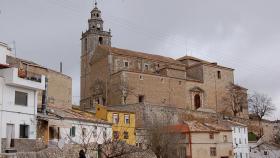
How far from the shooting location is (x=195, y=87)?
7675 centimetres

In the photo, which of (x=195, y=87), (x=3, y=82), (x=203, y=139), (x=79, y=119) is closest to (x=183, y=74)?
(x=195, y=87)

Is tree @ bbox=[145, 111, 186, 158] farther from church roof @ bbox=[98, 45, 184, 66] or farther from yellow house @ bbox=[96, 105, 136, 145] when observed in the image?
church roof @ bbox=[98, 45, 184, 66]

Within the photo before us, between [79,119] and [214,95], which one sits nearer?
[79,119]

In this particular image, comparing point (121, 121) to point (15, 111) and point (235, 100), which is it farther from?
point (235, 100)

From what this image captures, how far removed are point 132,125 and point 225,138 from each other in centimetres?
1634

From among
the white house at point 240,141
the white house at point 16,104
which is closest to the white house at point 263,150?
the white house at point 240,141

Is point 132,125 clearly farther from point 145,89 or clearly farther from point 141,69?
point 141,69

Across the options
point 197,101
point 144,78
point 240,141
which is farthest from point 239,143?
point 144,78

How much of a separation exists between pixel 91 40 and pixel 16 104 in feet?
177

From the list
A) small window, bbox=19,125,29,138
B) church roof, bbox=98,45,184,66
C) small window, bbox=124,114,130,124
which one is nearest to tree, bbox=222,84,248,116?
church roof, bbox=98,45,184,66

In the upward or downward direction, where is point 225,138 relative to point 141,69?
downward

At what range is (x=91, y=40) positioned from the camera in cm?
8294

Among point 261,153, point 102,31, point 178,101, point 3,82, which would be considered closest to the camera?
point 3,82

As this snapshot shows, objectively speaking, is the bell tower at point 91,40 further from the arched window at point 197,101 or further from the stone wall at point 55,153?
the stone wall at point 55,153
